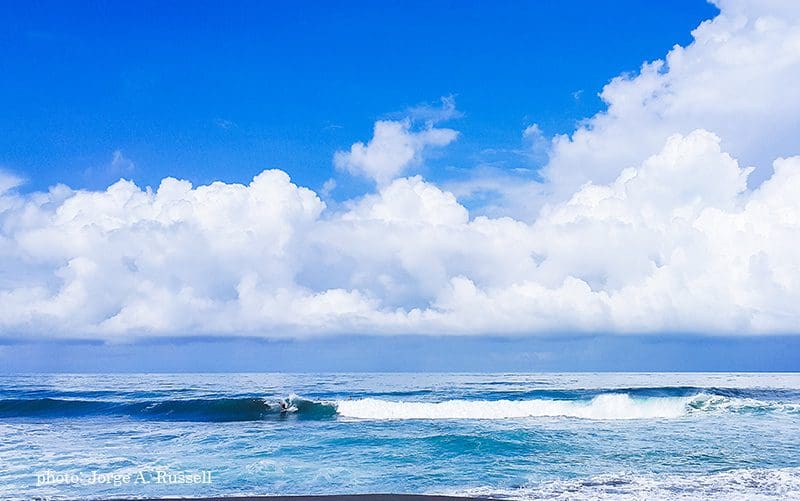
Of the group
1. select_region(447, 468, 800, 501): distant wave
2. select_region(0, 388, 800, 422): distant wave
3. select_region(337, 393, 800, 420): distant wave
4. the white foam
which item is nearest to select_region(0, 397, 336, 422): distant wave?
select_region(0, 388, 800, 422): distant wave

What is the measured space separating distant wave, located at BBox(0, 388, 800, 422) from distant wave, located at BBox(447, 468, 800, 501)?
1377cm

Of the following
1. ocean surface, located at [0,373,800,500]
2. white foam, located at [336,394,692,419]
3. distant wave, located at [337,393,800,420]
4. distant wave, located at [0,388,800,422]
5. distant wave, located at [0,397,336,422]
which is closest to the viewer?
ocean surface, located at [0,373,800,500]

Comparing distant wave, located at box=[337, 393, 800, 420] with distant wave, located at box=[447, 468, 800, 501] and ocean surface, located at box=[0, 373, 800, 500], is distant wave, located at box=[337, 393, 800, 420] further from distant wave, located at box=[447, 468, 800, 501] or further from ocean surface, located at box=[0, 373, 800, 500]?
distant wave, located at box=[447, 468, 800, 501]

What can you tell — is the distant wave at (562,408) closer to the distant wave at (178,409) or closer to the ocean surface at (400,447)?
the ocean surface at (400,447)

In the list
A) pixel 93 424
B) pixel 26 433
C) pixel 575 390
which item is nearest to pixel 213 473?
pixel 26 433

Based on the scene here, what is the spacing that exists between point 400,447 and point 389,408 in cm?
1169

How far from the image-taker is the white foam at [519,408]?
26812mm

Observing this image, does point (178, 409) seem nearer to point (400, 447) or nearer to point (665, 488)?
point (400, 447)

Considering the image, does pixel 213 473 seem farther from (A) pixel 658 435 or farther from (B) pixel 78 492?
(A) pixel 658 435

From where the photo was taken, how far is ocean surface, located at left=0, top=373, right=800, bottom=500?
36.9ft

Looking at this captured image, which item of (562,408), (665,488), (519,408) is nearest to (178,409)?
(519,408)

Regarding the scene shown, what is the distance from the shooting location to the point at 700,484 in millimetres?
11312

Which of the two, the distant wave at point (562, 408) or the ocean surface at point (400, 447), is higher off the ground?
the ocean surface at point (400, 447)

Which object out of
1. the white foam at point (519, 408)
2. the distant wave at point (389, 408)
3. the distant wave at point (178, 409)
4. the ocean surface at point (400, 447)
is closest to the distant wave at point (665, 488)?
the ocean surface at point (400, 447)
